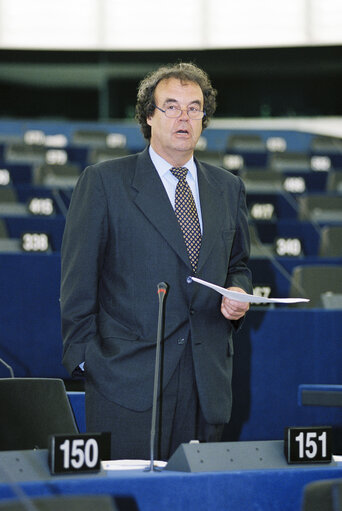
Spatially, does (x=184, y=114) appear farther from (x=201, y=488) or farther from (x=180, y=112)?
(x=201, y=488)

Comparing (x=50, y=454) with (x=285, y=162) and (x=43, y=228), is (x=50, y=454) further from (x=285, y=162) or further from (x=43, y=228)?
(x=285, y=162)

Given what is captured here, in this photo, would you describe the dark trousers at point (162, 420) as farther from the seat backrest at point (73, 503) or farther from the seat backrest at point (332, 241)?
the seat backrest at point (332, 241)

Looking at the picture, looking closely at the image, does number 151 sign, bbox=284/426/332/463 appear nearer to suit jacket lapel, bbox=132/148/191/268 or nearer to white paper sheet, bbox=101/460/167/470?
white paper sheet, bbox=101/460/167/470

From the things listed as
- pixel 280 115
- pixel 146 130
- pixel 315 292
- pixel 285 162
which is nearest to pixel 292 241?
pixel 315 292

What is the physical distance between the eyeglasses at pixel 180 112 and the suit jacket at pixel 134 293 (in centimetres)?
18

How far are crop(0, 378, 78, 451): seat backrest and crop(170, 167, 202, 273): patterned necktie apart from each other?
1.80 feet

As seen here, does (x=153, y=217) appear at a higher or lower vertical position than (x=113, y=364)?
higher

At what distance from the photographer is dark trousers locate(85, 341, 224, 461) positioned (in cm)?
248

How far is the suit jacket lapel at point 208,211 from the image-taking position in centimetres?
254

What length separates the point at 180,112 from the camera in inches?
101

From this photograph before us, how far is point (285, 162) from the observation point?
9.89 m

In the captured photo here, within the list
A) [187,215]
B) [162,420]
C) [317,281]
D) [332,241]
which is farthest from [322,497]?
[332,241]

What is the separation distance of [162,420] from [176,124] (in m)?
0.77

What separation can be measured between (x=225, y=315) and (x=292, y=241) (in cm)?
349
